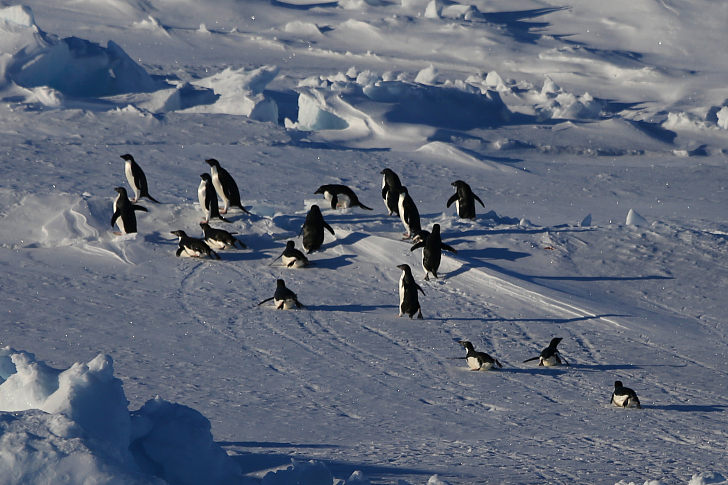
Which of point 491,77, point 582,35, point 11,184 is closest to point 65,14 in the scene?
point 491,77

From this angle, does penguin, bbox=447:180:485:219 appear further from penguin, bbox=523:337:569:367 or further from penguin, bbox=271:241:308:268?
penguin, bbox=523:337:569:367

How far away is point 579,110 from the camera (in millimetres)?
22422

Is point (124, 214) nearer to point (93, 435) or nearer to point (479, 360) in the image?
point (479, 360)

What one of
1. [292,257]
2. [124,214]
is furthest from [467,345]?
[124,214]

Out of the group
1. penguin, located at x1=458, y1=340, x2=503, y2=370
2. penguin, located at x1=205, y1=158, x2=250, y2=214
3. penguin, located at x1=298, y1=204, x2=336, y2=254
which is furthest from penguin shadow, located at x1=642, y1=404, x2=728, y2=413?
penguin, located at x1=205, y1=158, x2=250, y2=214

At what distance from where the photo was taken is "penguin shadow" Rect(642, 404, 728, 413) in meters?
6.39

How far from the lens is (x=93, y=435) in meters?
3.26

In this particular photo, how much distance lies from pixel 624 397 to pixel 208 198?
186 inches

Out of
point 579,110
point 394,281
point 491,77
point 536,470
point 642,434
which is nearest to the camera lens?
point 536,470

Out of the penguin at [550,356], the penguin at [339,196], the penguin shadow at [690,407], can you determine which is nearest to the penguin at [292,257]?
the penguin at [339,196]

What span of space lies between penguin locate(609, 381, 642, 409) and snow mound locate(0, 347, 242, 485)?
10.8 ft

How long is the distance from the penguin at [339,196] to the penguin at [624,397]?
15.2 ft

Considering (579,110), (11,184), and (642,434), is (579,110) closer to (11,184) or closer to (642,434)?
(11,184)

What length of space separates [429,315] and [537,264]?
1678 mm
